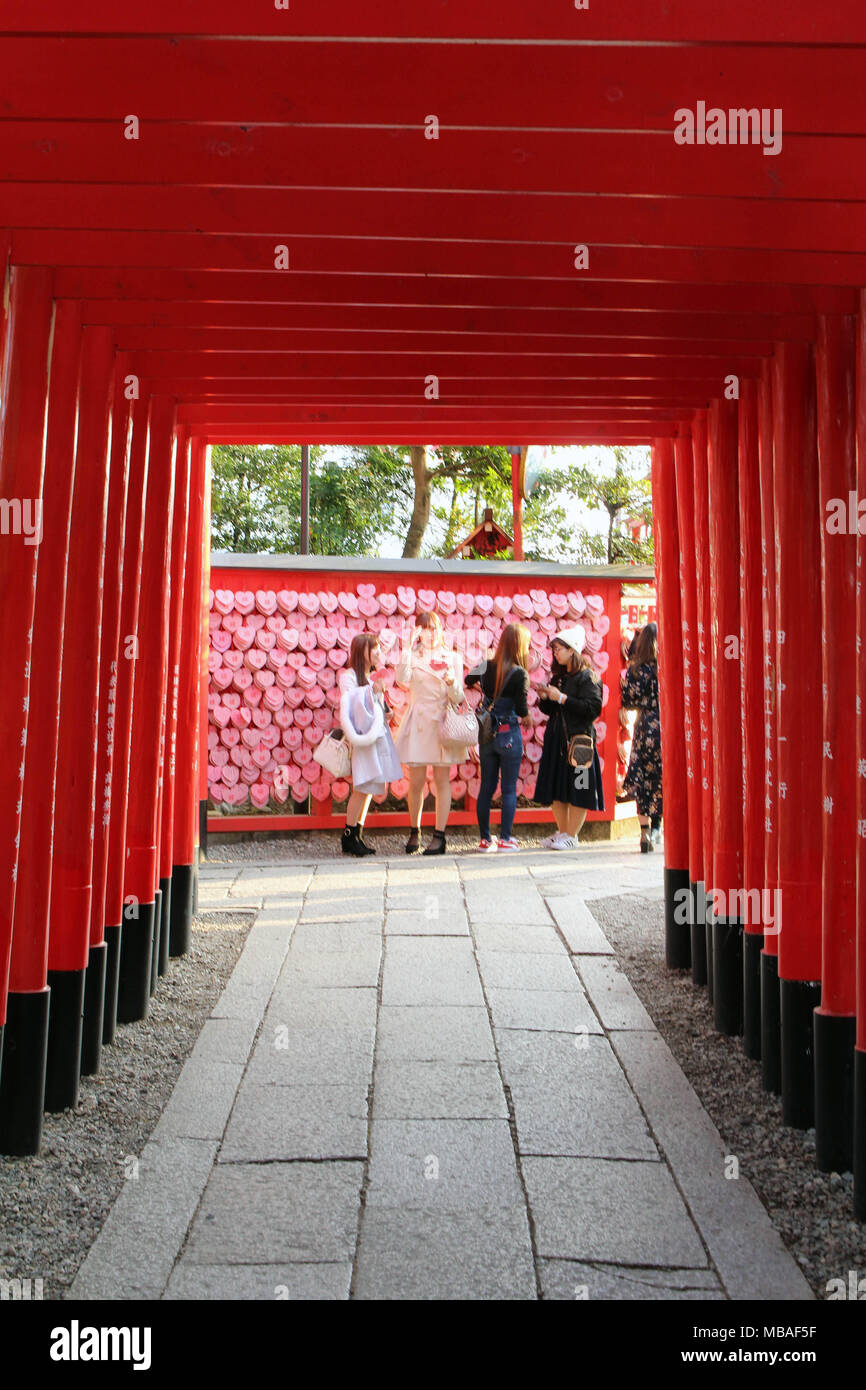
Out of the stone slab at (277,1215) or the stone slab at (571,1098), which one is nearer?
the stone slab at (277,1215)

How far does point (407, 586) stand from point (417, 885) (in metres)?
3.36

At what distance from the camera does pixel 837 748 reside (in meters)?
3.97

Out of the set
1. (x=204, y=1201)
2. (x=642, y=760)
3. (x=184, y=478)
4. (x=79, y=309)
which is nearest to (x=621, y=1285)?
(x=204, y=1201)

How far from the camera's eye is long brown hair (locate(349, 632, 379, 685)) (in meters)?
9.91

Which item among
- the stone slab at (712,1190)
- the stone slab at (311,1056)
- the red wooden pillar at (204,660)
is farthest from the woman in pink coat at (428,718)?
the stone slab at (712,1190)

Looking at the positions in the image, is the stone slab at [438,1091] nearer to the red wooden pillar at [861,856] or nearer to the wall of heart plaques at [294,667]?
the red wooden pillar at [861,856]

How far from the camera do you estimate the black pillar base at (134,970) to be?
18.3ft

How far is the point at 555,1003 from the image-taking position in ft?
Answer: 19.0

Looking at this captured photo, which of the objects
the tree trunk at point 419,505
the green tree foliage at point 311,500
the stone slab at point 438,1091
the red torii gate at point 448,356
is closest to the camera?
the red torii gate at point 448,356

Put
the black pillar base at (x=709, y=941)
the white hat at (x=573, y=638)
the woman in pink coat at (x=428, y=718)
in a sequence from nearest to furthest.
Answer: the black pillar base at (x=709, y=941) → the woman in pink coat at (x=428, y=718) → the white hat at (x=573, y=638)

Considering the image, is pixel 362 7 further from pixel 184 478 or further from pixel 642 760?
pixel 642 760

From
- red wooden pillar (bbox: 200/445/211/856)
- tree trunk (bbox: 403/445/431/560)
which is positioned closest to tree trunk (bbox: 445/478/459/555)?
tree trunk (bbox: 403/445/431/560)

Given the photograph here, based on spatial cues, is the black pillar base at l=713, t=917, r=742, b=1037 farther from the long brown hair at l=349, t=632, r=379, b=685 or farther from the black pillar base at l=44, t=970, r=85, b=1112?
the long brown hair at l=349, t=632, r=379, b=685

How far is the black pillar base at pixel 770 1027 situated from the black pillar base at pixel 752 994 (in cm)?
30
